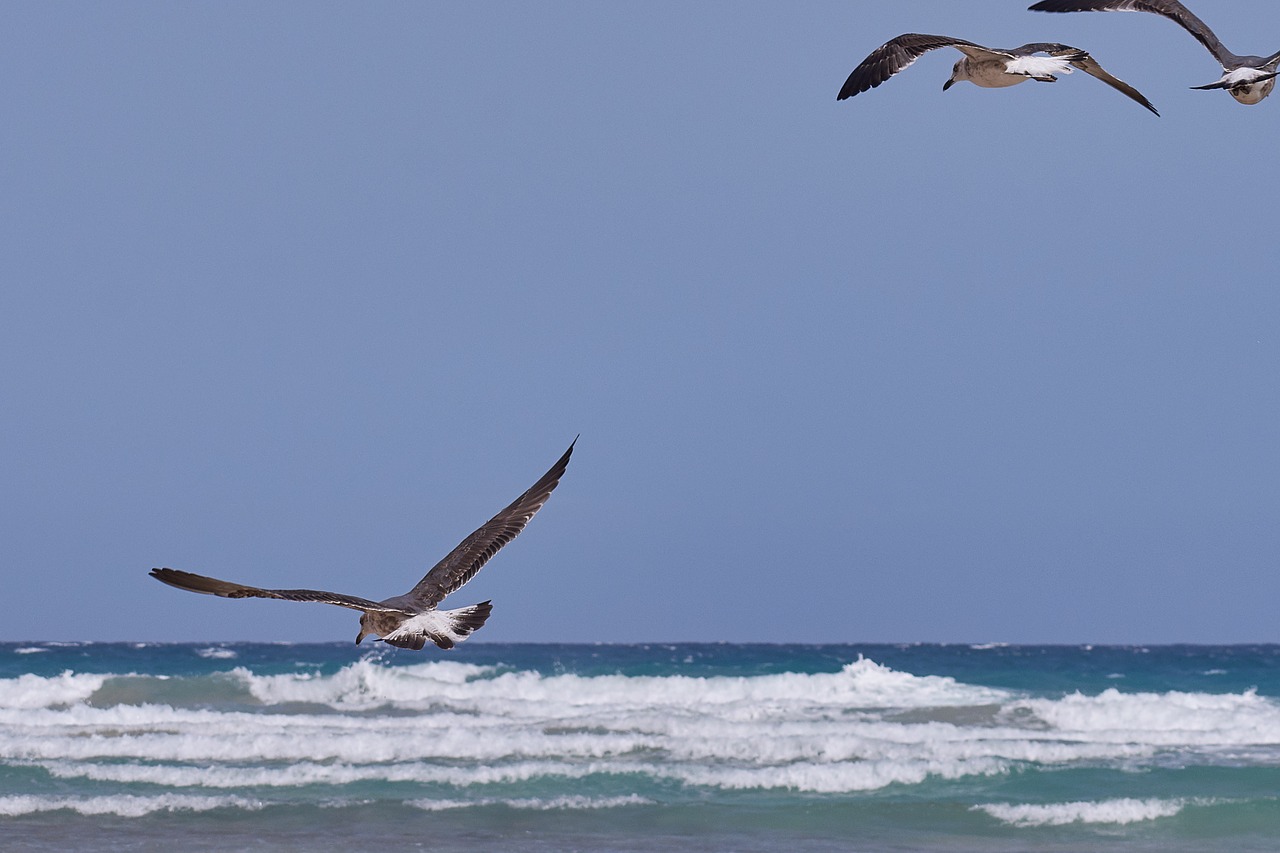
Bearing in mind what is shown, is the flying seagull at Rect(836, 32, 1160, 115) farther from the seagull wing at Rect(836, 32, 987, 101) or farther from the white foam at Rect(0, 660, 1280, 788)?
the white foam at Rect(0, 660, 1280, 788)

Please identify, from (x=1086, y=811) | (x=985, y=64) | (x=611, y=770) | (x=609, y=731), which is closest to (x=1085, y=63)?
(x=985, y=64)

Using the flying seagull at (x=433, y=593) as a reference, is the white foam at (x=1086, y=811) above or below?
below

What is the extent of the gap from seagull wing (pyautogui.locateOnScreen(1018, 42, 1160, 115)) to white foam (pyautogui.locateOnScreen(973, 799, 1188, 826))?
7.31 meters

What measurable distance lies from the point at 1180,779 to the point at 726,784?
4.31 meters

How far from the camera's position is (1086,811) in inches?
488

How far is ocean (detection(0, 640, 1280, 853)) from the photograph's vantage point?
1159cm

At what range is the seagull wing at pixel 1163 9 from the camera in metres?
6.32

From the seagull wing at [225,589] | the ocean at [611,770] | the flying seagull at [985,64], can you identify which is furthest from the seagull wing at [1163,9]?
the ocean at [611,770]

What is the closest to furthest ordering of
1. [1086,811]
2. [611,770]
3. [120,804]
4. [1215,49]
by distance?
1. [1215,49]
2. [120,804]
3. [1086,811]
4. [611,770]

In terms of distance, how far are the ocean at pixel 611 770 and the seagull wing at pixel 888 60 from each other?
6475 millimetres

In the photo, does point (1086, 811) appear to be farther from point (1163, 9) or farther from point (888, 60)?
point (888, 60)

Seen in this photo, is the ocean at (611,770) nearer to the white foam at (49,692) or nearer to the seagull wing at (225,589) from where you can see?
the white foam at (49,692)

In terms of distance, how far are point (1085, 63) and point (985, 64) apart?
1.34ft

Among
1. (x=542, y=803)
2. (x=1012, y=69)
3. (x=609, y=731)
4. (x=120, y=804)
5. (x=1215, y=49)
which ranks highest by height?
(x=1215, y=49)
